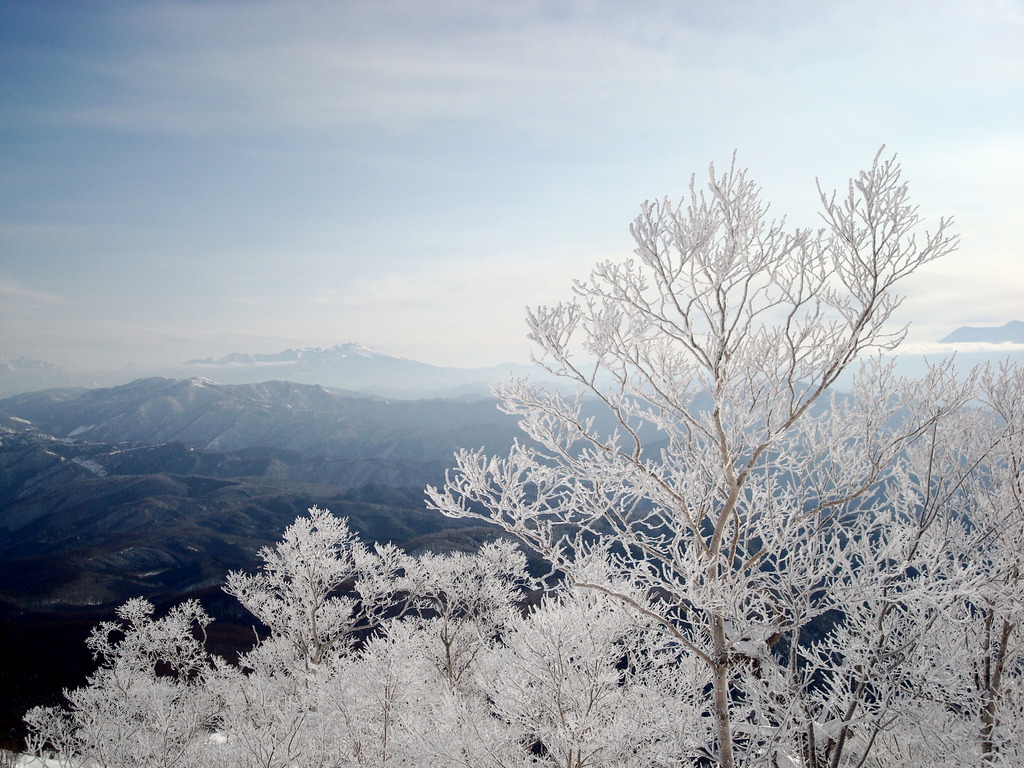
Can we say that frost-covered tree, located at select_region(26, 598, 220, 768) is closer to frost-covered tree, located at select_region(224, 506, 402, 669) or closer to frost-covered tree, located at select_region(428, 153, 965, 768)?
frost-covered tree, located at select_region(224, 506, 402, 669)

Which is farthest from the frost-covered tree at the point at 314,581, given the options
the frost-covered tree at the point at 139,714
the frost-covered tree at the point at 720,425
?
the frost-covered tree at the point at 720,425

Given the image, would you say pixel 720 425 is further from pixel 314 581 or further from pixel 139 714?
pixel 139 714

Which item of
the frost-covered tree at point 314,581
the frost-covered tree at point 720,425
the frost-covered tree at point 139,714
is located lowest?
the frost-covered tree at point 139,714

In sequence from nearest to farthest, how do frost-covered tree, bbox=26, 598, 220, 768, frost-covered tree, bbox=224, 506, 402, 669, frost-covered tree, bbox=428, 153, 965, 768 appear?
frost-covered tree, bbox=428, 153, 965, 768
frost-covered tree, bbox=26, 598, 220, 768
frost-covered tree, bbox=224, 506, 402, 669

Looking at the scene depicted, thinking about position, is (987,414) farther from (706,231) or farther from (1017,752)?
(706,231)

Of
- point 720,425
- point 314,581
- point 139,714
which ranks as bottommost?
point 139,714

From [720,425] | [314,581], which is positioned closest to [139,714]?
[314,581]

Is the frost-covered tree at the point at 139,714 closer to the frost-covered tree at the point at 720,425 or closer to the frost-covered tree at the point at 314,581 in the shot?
the frost-covered tree at the point at 314,581

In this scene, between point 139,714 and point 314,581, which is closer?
point 314,581

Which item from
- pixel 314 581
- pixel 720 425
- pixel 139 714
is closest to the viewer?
pixel 720 425

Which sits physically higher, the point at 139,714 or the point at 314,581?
the point at 314,581

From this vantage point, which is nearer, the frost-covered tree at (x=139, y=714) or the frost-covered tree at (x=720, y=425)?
the frost-covered tree at (x=720, y=425)

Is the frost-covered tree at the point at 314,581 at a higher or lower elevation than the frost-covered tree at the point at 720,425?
lower


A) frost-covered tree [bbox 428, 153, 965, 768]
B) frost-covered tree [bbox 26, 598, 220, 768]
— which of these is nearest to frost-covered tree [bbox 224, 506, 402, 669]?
frost-covered tree [bbox 26, 598, 220, 768]
